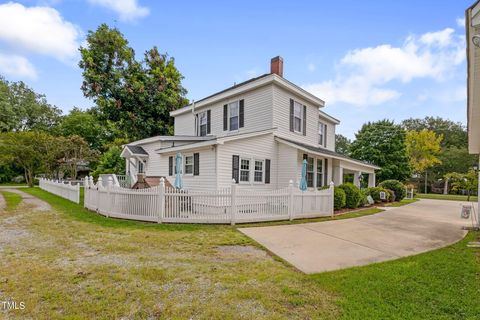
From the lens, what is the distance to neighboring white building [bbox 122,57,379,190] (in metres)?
11.5

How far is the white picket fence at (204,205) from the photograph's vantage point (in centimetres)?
884

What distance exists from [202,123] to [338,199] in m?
9.43

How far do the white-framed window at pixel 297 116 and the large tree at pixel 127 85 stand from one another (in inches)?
562

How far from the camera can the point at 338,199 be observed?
A: 41.7 ft

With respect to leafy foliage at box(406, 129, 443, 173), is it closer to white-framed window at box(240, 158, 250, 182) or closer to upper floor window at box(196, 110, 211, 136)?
upper floor window at box(196, 110, 211, 136)

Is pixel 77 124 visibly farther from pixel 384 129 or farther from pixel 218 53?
pixel 384 129

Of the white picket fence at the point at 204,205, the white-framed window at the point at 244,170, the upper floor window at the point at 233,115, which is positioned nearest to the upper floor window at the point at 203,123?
the upper floor window at the point at 233,115

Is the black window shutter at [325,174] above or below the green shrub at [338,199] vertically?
above

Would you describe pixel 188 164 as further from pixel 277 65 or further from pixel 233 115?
pixel 277 65

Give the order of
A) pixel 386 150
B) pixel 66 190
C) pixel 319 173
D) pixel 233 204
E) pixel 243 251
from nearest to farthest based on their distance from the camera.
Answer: pixel 243 251 < pixel 233 204 < pixel 319 173 < pixel 66 190 < pixel 386 150

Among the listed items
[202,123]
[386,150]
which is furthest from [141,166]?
[386,150]

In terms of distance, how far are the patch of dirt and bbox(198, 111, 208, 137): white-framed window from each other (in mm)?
10971

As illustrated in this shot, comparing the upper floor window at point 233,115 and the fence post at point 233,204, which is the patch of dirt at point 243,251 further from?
the upper floor window at point 233,115

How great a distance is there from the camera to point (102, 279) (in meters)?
4.07
